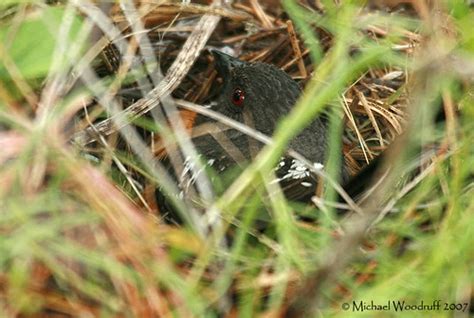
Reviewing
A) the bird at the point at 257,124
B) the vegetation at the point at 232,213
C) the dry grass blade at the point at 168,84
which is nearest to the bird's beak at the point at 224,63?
the bird at the point at 257,124

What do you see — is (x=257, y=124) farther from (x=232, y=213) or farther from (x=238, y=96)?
(x=232, y=213)

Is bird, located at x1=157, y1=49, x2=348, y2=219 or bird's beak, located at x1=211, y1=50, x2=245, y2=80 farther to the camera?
bird's beak, located at x1=211, y1=50, x2=245, y2=80

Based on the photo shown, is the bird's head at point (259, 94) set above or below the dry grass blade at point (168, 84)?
below

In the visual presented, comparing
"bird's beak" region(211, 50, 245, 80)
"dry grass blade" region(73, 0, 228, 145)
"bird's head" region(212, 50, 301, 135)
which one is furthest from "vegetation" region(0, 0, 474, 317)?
"bird's beak" region(211, 50, 245, 80)

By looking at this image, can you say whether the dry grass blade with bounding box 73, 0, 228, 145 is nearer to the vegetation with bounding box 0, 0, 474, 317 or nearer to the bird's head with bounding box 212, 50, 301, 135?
the vegetation with bounding box 0, 0, 474, 317

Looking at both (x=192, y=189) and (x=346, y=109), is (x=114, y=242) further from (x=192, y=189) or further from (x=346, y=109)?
(x=346, y=109)

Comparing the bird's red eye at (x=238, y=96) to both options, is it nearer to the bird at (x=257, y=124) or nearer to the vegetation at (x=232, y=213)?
the bird at (x=257, y=124)
